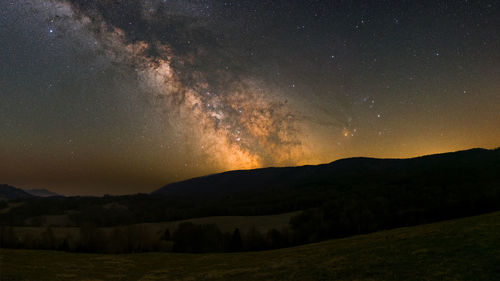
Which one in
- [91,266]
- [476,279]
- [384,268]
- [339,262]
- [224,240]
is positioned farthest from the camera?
[224,240]

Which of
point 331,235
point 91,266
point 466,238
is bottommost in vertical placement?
point 331,235

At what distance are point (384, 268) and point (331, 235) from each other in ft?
234

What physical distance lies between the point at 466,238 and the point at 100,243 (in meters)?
76.4

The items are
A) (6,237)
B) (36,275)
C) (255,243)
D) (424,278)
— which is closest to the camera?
(424,278)

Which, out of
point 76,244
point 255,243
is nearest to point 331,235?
point 255,243

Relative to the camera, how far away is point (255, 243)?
257 ft

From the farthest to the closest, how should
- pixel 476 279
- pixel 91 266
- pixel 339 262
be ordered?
1. pixel 91 266
2. pixel 339 262
3. pixel 476 279

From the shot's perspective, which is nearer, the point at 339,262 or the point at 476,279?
the point at 476,279

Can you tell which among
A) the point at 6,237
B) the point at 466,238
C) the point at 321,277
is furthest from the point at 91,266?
the point at 6,237

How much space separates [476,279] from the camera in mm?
16172

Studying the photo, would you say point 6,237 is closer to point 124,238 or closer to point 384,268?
point 124,238

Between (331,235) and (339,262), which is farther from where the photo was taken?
(331,235)

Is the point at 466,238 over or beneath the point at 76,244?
over

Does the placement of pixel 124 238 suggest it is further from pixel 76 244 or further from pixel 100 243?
pixel 76 244
